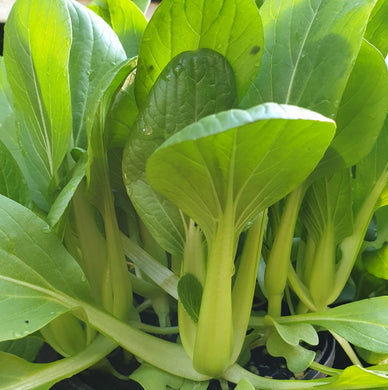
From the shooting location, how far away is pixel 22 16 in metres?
0.32

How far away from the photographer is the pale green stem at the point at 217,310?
0.30m

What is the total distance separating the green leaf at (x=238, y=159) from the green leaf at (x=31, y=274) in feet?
→ 0.34

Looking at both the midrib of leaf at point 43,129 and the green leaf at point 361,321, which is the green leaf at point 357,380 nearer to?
the green leaf at point 361,321

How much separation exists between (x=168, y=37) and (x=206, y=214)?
11 centimetres

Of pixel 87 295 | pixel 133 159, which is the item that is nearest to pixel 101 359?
pixel 87 295

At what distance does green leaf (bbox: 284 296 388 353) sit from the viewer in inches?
12.8

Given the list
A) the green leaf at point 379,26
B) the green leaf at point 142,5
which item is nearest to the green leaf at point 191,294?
the green leaf at point 379,26

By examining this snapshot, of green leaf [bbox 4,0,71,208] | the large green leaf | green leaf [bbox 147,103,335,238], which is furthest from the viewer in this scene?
the large green leaf

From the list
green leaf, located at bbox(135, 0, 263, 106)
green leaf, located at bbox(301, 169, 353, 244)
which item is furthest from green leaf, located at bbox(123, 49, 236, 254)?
green leaf, located at bbox(301, 169, 353, 244)

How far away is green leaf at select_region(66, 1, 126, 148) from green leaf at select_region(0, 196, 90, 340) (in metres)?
0.09

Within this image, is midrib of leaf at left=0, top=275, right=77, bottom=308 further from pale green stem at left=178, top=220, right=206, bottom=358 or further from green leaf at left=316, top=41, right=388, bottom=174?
green leaf at left=316, top=41, right=388, bottom=174

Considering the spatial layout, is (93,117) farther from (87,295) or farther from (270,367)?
(270,367)

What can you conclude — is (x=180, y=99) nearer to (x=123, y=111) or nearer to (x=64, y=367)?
(x=123, y=111)

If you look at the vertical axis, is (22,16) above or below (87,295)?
above
